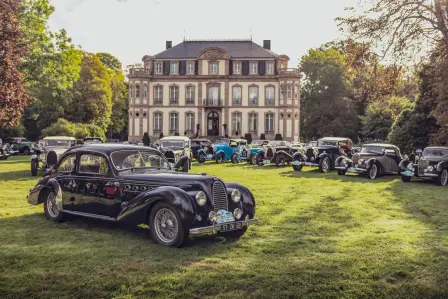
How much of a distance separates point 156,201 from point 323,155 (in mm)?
17041

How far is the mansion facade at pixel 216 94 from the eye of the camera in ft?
191

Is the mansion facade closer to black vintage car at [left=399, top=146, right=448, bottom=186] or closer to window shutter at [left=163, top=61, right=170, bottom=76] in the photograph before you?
window shutter at [left=163, top=61, right=170, bottom=76]

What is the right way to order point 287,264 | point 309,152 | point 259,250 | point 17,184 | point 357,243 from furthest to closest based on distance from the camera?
point 309,152 < point 17,184 < point 357,243 < point 259,250 < point 287,264

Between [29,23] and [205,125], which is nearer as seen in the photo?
[29,23]

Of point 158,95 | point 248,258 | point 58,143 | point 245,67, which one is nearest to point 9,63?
point 58,143

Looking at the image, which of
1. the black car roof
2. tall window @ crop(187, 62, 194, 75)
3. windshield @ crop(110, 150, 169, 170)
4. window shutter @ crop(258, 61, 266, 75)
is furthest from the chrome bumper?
tall window @ crop(187, 62, 194, 75)

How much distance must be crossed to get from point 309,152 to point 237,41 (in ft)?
129

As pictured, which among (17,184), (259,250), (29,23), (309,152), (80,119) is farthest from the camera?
(80,119)

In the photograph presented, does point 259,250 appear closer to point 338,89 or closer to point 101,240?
point 101,240

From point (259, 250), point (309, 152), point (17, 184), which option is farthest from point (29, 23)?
point (259, 250)

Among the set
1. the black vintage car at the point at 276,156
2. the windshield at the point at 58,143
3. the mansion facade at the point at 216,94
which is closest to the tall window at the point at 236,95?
the mansion facade at the point at 216,94

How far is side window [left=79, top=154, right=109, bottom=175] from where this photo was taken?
8.91m

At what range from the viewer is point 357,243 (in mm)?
7961

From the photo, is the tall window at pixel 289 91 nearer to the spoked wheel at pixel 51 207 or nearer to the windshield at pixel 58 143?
the windshield at pixel 58 143
